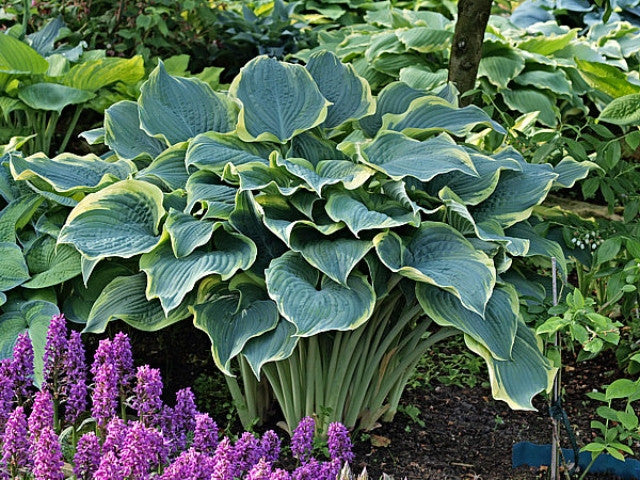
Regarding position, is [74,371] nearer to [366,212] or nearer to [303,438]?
[303,438]

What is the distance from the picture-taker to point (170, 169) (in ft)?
8.96

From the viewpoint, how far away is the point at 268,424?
2.77 metres

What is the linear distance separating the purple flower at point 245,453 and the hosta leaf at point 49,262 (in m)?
1.09

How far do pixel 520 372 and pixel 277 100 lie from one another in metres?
1.19

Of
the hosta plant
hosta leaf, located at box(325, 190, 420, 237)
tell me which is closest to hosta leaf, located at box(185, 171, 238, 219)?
the hosta plant

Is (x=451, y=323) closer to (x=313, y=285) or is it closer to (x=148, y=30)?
(x=313, y=285)

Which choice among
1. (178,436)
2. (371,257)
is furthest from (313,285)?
(178,436)

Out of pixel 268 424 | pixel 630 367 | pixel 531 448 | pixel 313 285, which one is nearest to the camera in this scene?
pixel 313 285

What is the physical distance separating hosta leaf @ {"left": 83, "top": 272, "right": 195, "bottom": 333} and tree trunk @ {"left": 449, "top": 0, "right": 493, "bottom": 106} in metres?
1.61

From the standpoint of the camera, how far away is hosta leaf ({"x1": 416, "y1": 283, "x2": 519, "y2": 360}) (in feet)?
7.60

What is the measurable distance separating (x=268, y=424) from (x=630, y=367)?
4.27ft

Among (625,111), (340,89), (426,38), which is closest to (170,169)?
(340,89)

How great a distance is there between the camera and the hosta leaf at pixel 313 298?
2.19m

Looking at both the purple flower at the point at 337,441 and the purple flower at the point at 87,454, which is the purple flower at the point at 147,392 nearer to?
the purple flower at the point at 87,454
